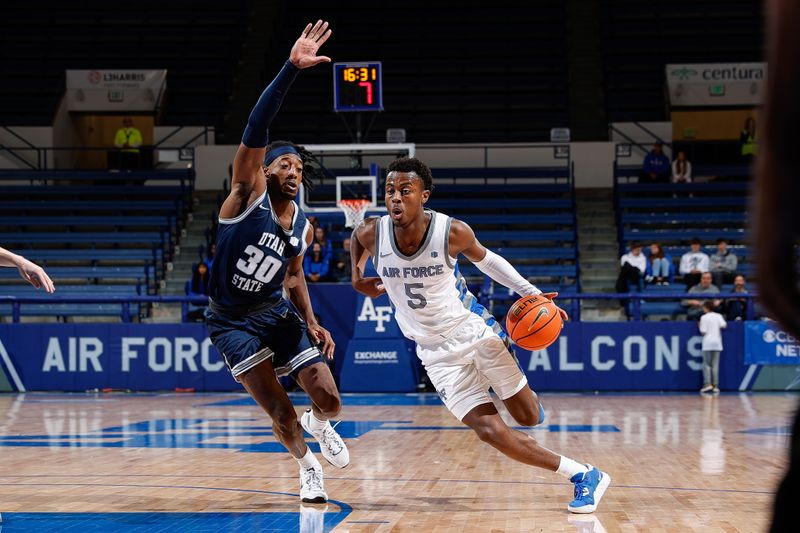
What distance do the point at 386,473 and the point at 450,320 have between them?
1.89 metres

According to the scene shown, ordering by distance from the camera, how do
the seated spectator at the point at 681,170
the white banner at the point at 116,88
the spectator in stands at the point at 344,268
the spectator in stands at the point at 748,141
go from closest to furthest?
1. the spectator in stands at the point at 344,268
2. the seated spectator at the point at 681,170
3. the spectator in stands at the point at 748,141
4. the white banner at the point at 116,88

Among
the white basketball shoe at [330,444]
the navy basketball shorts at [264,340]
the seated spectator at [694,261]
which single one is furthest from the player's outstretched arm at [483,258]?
the seated spectator at [694,261]

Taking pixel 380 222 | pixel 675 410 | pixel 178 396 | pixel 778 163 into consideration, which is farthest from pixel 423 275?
pixel 178 396

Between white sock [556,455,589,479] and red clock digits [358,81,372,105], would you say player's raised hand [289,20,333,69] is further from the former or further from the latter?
red clock digits [358,81,372,105]

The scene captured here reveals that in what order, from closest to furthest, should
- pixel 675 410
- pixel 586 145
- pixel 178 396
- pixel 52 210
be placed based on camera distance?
pixel 675 410, pixel 178 396, pixel 52 210, pixel 586 145

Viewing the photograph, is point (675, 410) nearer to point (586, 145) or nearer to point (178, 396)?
point (178, 396)

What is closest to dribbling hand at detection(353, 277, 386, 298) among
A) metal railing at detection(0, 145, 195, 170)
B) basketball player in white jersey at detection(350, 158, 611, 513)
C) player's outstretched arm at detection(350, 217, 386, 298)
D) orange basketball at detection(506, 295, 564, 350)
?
player's outstretched arm at detection(350, 217, 386, 298)

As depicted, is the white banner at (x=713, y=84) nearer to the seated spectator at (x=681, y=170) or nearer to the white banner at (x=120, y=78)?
the seated spectator at (x=681, y=170)

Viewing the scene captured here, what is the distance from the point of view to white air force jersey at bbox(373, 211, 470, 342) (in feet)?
18.4

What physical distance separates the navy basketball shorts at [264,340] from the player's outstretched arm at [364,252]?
18.1 inches

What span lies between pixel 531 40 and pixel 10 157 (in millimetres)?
14273

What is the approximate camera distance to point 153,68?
2653 centimetres

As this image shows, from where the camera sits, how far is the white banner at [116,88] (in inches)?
1032

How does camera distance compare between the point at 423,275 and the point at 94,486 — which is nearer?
the point at 423,275
